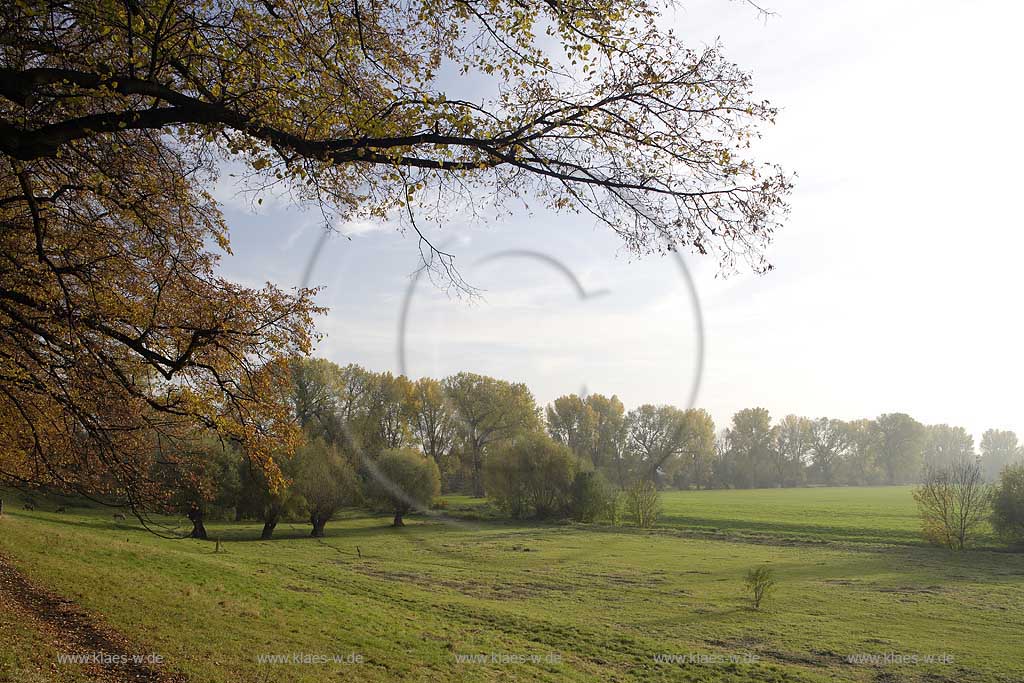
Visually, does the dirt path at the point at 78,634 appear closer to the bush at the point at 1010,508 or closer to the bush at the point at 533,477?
the bush at the point at 1010,508

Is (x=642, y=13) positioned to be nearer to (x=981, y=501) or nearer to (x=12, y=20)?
(x=12, y=20)

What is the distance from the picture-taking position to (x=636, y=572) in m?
28.4

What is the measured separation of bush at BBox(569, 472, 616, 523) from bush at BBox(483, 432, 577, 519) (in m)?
0.72

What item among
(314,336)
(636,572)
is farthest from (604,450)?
(314,336)

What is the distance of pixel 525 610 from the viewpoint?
19.3m

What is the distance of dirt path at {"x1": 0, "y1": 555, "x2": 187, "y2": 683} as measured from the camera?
870cm

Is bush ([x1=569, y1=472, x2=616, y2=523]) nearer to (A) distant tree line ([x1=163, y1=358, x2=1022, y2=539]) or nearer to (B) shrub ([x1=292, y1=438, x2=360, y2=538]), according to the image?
(A) distant tree line ([x1=163, y1=358, x2=1022, y2=539])

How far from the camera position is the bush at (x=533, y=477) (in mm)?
55875

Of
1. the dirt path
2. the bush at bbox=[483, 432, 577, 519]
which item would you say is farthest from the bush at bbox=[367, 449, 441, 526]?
the dirt path

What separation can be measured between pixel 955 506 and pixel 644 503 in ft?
69.0

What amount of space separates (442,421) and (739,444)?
6227cm
